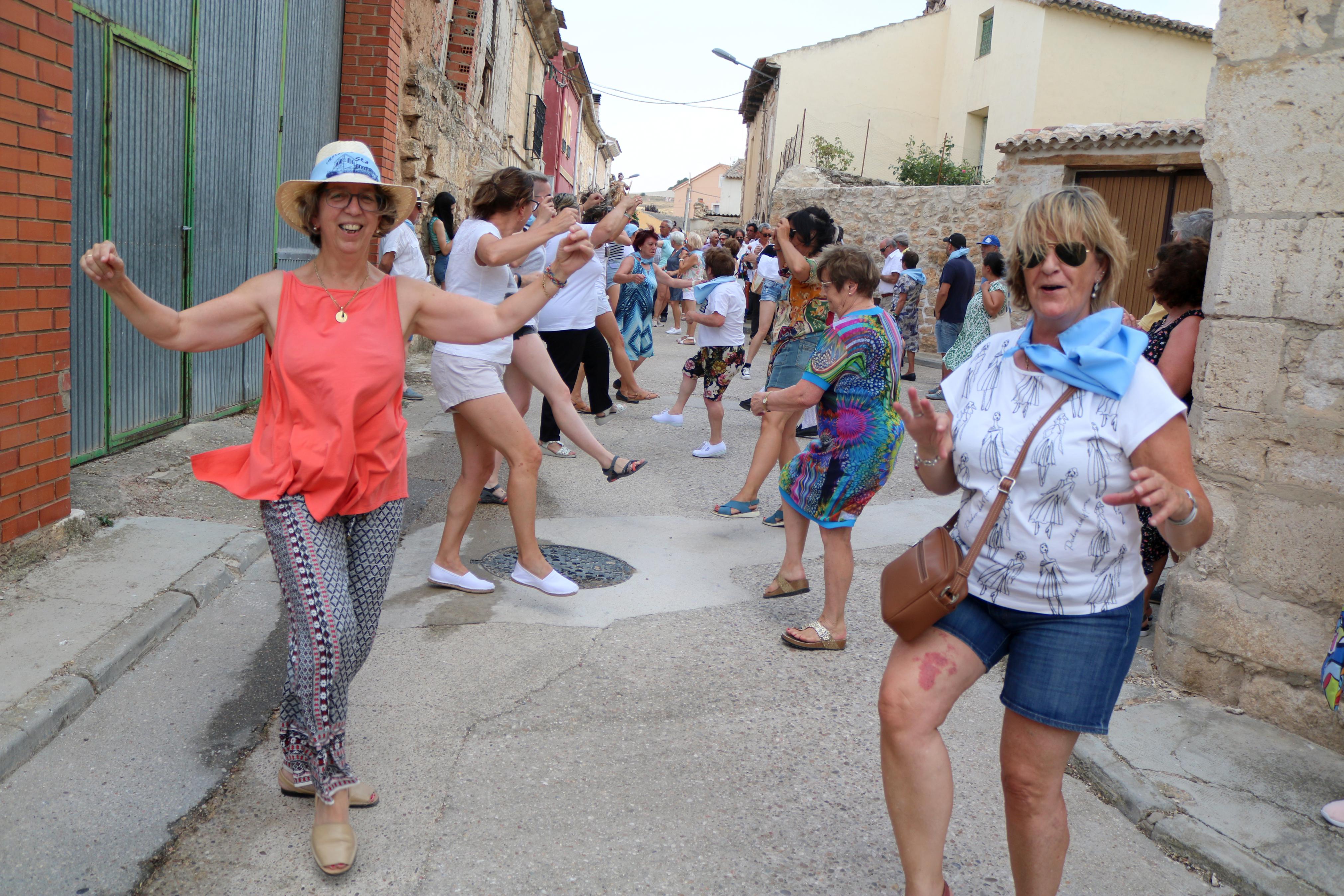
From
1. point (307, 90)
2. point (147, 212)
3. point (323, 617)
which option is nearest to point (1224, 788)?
point (323, 617)

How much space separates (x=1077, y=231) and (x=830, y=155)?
91.2ft

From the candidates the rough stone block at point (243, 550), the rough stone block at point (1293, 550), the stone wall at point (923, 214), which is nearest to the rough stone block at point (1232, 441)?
the rough stone block at point (1293, 550)

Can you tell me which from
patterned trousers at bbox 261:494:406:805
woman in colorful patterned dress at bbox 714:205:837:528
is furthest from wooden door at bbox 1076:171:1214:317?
patterned trousers at bbox 261:494:406:805

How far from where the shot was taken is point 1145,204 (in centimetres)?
1523

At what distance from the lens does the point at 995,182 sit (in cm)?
1797

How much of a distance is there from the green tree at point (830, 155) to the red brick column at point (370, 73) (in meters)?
20.0

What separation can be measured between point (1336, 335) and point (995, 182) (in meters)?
15.1

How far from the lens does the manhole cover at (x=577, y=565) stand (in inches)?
199

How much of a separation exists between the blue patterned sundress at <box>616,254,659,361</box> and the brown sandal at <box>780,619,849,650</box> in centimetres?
642

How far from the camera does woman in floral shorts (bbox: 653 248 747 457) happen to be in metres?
8.30

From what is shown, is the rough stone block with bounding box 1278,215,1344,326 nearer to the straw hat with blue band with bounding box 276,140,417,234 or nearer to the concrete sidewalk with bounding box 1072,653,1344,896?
the concrete sidewalk with bounding box 1072,653,1344,896

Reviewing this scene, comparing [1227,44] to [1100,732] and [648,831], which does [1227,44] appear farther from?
[648,831]

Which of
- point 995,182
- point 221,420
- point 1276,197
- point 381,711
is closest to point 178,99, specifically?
point 221,420

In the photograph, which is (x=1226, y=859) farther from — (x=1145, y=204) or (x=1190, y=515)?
(x=1145, y=204)
